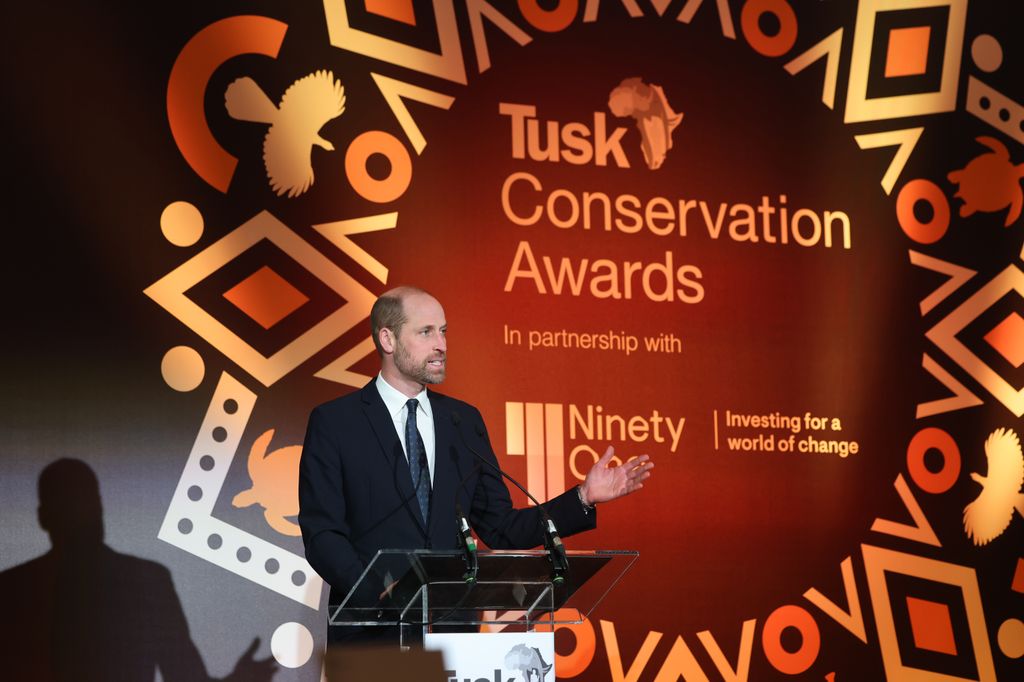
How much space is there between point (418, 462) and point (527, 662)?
3.09 ft

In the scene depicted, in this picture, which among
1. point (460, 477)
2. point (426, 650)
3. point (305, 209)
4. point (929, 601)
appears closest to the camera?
point (426, 650)

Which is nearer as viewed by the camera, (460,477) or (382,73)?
(460,477)

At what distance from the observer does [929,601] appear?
18.7 ft

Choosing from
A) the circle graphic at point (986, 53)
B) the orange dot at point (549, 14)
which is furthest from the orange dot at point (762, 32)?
the circle graphic at point (986, 53)

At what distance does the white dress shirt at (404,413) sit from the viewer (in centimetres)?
363

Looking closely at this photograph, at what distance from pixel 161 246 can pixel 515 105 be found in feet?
5.50

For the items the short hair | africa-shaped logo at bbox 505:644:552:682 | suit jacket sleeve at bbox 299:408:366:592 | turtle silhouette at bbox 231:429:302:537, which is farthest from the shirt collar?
turtle silhouette at bbox 231:429:302:537

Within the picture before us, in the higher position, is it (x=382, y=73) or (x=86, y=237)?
(x=382, y=73)

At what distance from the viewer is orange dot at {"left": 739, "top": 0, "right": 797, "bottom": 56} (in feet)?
19.2

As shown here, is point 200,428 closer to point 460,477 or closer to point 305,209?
point 305,209

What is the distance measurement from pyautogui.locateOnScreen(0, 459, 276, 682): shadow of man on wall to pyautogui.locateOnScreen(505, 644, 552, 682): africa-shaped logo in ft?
7.17

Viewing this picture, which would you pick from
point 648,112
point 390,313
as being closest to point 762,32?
point 648,112

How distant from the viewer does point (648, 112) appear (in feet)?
18.6

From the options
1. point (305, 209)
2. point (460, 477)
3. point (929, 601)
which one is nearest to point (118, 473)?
point (305, 209)
